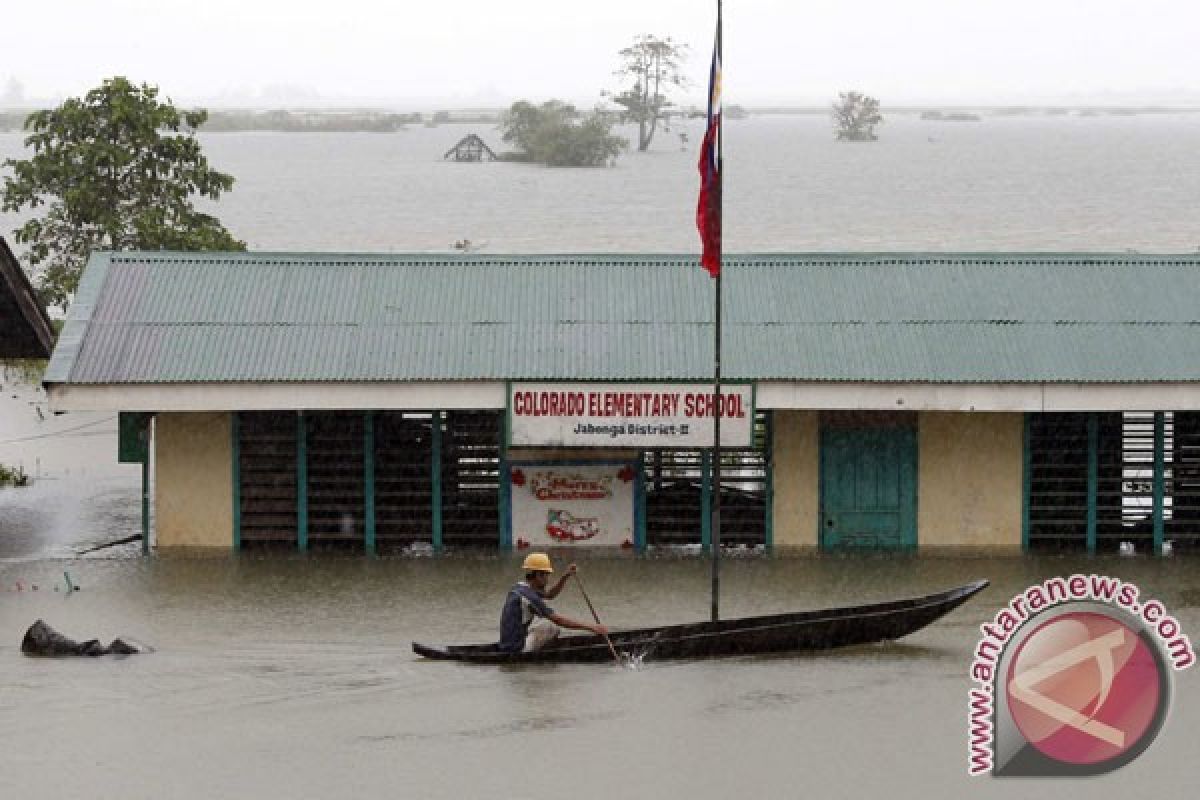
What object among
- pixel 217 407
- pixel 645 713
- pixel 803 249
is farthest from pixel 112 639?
pixel 803 249

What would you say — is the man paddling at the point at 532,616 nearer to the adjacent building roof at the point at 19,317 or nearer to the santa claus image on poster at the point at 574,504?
the santa claus image on poster at the point at 574,504

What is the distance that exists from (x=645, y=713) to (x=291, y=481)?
851 cm

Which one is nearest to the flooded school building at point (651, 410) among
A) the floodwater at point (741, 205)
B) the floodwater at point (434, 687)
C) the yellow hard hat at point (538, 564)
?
the floodwater at point (434, 687)

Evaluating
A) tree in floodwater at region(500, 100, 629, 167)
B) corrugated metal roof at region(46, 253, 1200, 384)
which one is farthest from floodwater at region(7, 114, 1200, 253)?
corrugated metal roof at region(46, 253, 1200, 384)

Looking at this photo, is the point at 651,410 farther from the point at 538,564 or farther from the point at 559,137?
the point at 559,137

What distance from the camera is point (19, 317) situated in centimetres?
2742

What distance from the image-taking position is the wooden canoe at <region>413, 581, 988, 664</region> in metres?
A: 20.5

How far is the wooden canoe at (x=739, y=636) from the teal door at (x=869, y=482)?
503 cm

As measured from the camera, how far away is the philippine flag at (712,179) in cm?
2116

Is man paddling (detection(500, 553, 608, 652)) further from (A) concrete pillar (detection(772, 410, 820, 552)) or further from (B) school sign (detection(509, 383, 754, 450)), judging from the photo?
(A) concrete pillar (detection(772, 410, 820, 552))

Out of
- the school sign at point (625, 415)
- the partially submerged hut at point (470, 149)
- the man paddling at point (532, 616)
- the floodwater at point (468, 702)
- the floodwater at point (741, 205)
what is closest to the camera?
the floodwater at point (468, 702)

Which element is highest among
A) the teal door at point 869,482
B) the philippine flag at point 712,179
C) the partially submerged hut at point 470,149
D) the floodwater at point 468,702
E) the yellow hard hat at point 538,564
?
the partially submerged hut at point 470,149

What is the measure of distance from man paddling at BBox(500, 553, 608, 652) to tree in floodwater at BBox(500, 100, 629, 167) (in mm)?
138569

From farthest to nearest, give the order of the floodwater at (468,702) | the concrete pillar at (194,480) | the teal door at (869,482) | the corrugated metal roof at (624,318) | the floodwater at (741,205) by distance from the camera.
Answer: the floodwater at (741,205) < the concrete pillar at (194,480) < the teal door at (869,482) < the corrugated metal roof at (624,318) < the floodwater at (468,702)
